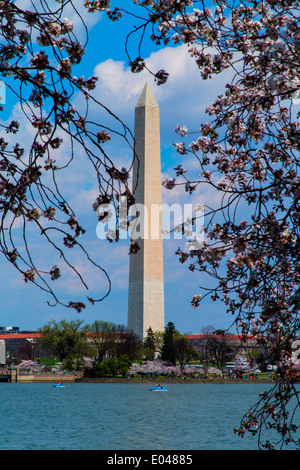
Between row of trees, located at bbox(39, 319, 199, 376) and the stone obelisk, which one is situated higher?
the stone obelisk

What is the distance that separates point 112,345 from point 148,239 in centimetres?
1764

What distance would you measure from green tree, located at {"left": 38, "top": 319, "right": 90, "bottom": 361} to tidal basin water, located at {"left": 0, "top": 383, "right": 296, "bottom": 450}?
32.1 meters

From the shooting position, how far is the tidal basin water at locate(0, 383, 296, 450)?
23797mm

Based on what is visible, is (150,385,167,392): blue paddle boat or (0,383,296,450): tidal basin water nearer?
(0,383,296,450): tidal basin water

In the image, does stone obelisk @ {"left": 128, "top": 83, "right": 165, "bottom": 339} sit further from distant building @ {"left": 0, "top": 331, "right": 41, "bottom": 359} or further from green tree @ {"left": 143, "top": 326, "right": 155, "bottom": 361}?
distant building @ {"left": 0, "top": 331, "right": 41, "bottom": 359}

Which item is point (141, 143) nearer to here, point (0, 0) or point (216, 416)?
point (216, 416)

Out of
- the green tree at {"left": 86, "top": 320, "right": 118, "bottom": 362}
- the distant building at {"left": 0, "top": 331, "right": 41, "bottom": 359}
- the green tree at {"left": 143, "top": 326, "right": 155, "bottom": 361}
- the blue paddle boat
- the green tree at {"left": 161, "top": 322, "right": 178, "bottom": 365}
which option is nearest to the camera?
the blue paddle boat

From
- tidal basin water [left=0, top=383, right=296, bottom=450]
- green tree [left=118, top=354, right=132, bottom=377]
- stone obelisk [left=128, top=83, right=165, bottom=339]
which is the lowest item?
tidal basin water [left=0, top=383, right=296, bottom=450]

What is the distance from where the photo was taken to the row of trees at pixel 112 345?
69.2 metres

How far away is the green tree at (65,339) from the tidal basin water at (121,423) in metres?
32.1

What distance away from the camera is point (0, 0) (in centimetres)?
414

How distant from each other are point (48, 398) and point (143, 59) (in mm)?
46621

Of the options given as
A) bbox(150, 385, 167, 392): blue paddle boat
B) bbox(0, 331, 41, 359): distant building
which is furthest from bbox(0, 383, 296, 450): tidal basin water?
bbox(0, 331, 41, 359): distant building
